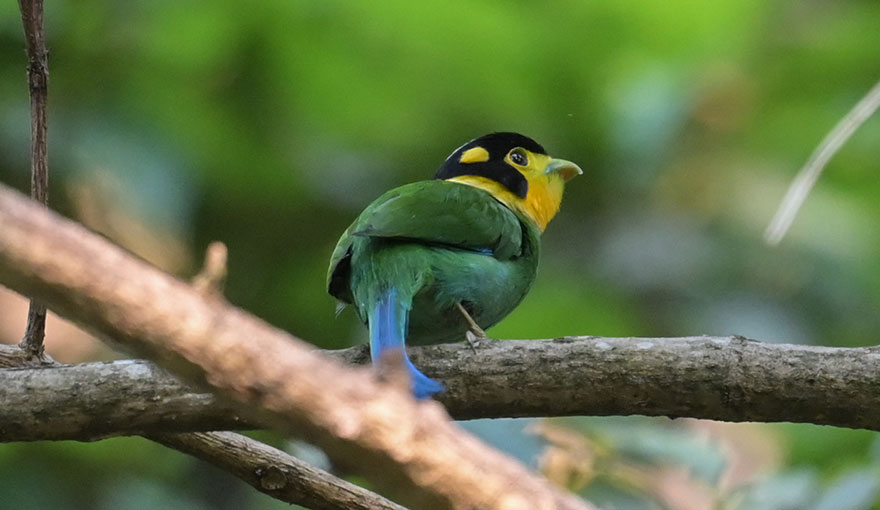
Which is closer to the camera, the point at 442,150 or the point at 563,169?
the point at 563,169

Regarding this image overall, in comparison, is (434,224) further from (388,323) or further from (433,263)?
(388,323)

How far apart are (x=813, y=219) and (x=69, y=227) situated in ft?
A: 15.4

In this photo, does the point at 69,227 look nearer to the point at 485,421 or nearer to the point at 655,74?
the point at 485,421

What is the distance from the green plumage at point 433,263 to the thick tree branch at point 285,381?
1.89m

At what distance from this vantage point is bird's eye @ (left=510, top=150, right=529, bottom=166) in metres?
4.33

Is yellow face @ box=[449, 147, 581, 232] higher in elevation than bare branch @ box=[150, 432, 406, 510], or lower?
higher

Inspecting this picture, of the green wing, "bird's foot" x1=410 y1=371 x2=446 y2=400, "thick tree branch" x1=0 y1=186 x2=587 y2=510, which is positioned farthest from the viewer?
the green wing

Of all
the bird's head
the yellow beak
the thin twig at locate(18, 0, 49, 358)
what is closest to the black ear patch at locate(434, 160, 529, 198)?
the bird's head

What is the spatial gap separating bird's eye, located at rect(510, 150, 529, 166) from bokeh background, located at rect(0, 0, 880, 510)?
683 mm

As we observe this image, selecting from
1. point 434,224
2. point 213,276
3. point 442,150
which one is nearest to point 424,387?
point 434,224

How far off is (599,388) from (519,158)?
2.03 meters

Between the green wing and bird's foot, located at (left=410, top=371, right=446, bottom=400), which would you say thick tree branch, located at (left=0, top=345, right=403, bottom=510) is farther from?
the green wing

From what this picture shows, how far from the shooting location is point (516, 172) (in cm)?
426

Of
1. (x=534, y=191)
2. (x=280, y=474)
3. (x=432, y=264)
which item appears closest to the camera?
(x=280, y=474)
